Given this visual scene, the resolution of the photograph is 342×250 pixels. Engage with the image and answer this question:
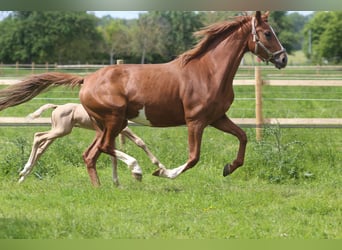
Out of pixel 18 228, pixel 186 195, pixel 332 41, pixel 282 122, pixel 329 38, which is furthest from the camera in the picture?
pixel 329 38

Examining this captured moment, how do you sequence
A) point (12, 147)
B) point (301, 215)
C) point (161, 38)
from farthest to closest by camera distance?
point (161, 38), point (12, 147), point (301, 215)

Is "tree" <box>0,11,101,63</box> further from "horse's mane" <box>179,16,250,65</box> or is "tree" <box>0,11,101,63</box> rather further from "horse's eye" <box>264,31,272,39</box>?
"horse's eye" <box>264,31,272,39</box>

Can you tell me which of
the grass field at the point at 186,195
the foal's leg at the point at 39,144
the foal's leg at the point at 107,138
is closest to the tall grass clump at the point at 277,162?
the grass field at the point at 186,195

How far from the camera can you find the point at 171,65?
741 cm

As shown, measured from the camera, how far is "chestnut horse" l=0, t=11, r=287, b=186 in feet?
23.7

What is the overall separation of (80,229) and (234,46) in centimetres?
323

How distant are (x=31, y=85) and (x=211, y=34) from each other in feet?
8.33

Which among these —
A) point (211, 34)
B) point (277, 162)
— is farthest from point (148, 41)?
point (211, 34)

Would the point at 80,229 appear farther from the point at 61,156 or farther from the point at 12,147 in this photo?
the point at 12,147

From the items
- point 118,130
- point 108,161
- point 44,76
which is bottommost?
point 108,161

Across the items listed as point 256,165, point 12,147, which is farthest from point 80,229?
point 12,147

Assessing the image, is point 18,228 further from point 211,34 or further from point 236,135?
point 211,34

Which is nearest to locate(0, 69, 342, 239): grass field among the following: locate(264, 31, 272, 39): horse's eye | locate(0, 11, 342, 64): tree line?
locate(264, 31, 272, 39): horse's eye

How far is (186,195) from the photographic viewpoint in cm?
682
